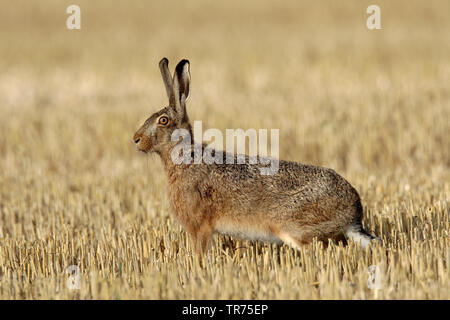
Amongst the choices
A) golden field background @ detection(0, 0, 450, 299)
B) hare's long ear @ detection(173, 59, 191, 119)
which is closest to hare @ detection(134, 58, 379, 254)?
hare's long ear @ detection(173, 59, 191, 119)

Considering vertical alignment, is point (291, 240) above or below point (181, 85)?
below

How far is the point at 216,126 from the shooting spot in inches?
498

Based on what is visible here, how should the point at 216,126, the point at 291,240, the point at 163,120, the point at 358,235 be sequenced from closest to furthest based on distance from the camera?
1. the point at 291,240
2. the point at 358,235
3. the point at 163,120
4. the point at 216,126

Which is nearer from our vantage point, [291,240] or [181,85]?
[291,240]

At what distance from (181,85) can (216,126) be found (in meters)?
6.43

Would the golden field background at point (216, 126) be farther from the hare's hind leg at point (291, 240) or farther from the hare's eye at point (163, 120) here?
the hare's eye at point (163, 120)

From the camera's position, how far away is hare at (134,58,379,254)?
18.7 ft

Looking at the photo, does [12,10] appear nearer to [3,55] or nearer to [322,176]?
[3,55]

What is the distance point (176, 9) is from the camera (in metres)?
25.4

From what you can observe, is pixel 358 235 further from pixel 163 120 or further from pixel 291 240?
pixel 163 120

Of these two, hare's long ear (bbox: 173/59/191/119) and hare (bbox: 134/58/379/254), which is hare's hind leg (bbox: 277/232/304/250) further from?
hare's long ear (bbox: 173/59/191/119)

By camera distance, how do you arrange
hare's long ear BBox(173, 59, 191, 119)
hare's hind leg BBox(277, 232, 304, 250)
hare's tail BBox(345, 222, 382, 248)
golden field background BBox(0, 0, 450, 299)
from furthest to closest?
1. hare's long ear BBox(173, 59, 191, 119)
2. hare's tail BBox(345, 222, 382, 248)
3. hare's hind leg BBox(277, 232, 304, 250)
4. golden field background BBox(0, 0, 450, 299)

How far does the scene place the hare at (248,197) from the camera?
5.70 meters

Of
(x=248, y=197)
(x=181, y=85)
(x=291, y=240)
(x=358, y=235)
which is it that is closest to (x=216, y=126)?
(x=181, y=85)
